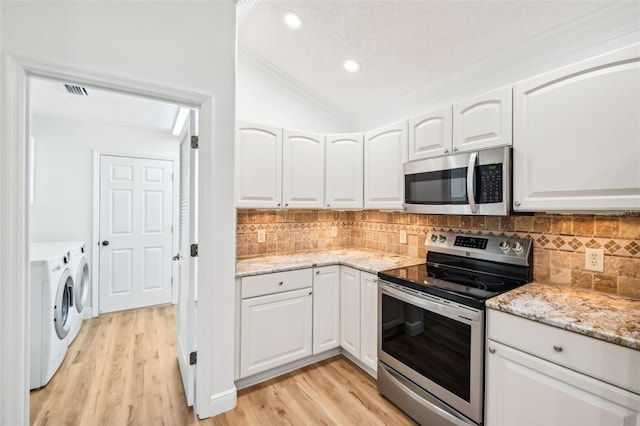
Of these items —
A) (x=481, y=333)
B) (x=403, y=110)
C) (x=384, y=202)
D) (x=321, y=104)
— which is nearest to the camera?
(x=481, y=333)

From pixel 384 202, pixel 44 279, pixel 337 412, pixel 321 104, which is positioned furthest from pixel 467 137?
pixel 44 279

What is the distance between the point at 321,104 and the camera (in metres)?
3.11

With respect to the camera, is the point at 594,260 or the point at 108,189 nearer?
the point at 594,260

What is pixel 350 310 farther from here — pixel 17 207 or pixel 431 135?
pixel 17 207

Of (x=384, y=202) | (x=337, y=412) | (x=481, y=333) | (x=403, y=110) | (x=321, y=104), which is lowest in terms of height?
(x=337, y=412)

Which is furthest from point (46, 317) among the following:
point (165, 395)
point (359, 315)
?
point (359, 315)

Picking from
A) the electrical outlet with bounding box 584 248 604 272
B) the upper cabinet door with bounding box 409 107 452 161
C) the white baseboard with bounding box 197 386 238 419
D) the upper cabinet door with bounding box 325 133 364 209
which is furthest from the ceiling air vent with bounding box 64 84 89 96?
the electrical outlet with bounding box 584 248 604 272

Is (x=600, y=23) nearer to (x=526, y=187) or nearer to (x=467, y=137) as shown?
(x=467, y=137)

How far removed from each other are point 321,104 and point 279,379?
8.73 feet

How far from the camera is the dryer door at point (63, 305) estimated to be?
2313 mm

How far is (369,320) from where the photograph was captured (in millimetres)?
2211

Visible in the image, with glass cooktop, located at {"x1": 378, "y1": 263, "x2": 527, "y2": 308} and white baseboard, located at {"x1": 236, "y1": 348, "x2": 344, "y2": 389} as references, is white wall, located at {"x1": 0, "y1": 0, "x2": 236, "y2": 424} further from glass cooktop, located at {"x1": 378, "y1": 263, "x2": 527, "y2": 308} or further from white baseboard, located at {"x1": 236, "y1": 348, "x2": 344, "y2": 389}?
glass cooktop, located at {"x1": 378, "y1": 263, "x2": 527, "y2": 308}

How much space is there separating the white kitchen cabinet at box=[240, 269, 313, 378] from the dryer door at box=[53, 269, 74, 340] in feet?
5.18

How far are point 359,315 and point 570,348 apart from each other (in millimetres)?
1349
